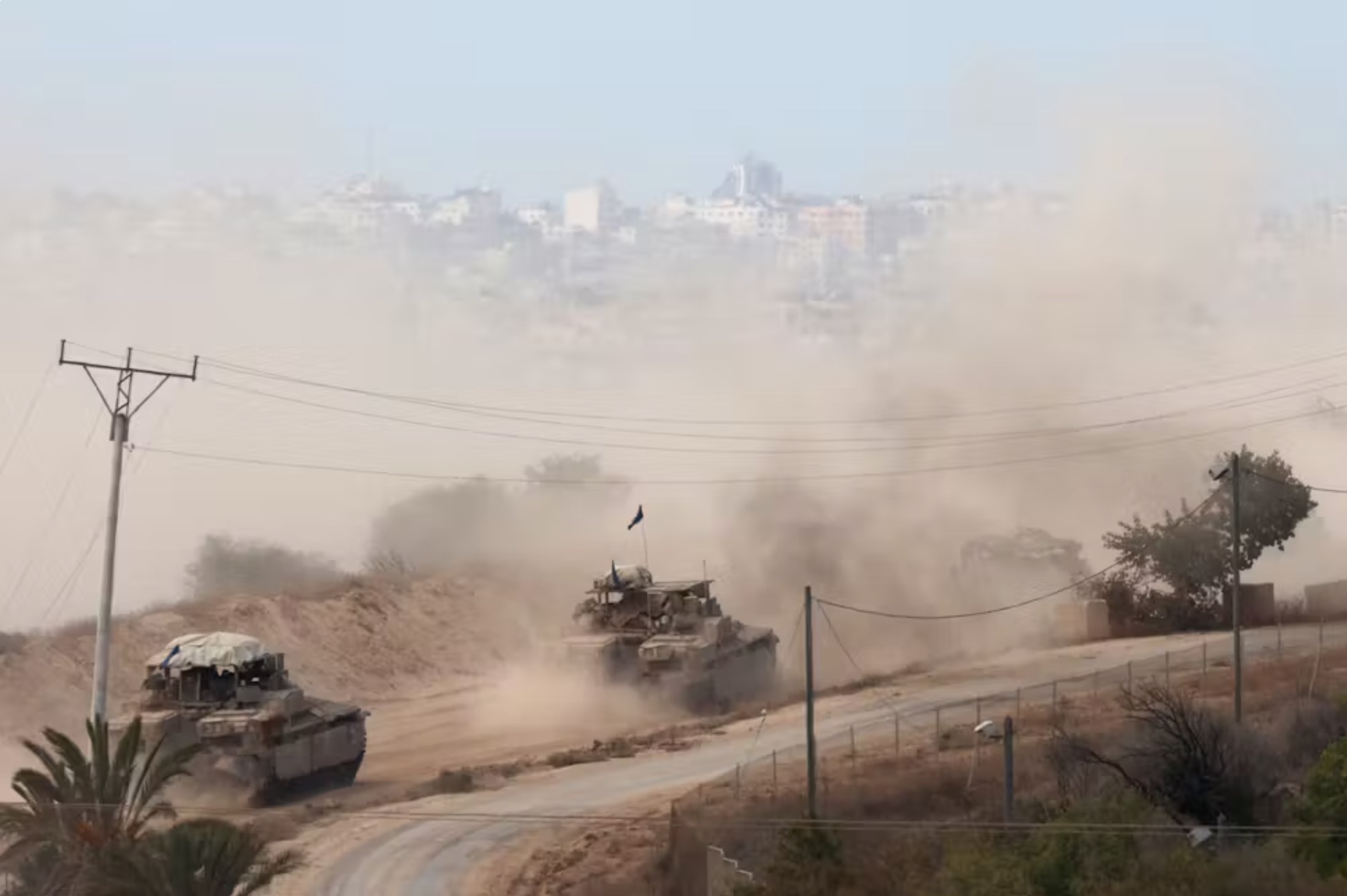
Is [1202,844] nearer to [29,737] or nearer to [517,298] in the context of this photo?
[29,737]

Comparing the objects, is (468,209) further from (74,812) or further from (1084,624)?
(74,812)

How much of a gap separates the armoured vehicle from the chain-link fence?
788 centimetres

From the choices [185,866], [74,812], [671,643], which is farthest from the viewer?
[671,643]

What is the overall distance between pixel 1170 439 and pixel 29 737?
50.7 metres

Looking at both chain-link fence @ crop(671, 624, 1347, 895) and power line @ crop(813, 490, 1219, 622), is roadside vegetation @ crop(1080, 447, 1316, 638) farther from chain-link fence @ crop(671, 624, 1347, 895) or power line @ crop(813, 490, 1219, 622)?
chain-link fence @ crop(671, 624, 1347, 895)

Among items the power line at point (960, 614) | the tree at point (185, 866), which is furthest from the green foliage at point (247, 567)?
the tree at point (185, 866)

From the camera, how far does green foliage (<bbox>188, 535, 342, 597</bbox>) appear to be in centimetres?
8025

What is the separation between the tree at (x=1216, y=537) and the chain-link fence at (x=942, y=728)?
3.87m

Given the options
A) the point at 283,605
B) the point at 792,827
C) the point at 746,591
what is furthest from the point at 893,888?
the point at 746,591

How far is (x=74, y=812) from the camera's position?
1314 inches

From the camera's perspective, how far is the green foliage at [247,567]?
3159 inches

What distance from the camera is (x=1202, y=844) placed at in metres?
31.1

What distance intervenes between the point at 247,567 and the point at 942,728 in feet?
131

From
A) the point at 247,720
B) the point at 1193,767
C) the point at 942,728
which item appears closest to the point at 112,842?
the point at 247,720
